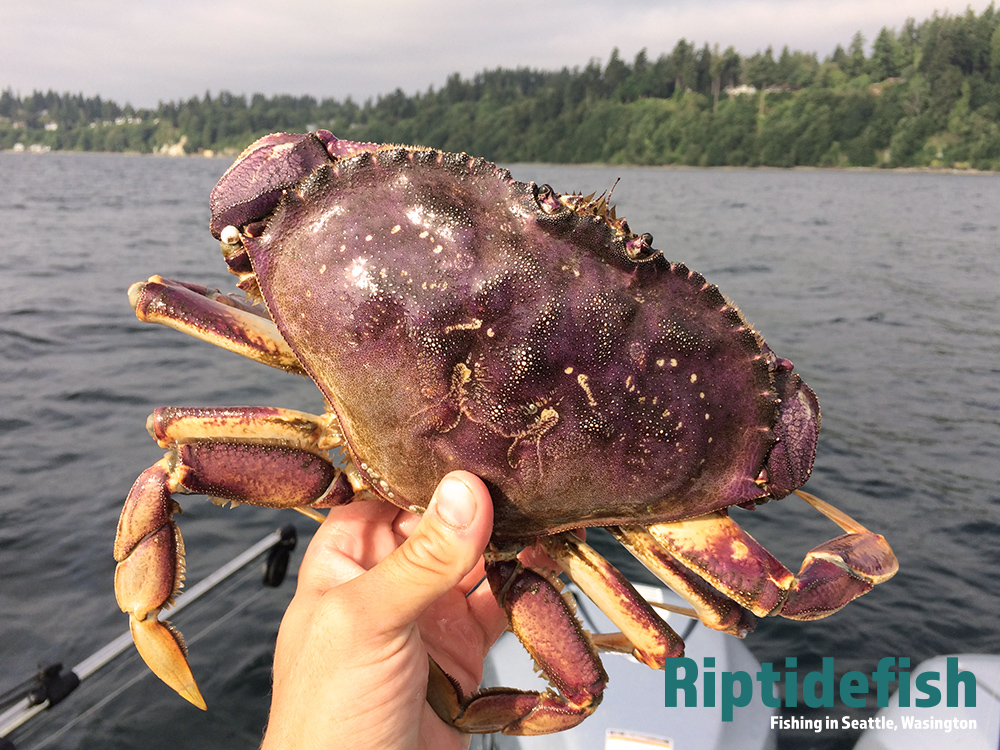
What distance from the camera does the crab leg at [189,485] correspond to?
8.07 feet

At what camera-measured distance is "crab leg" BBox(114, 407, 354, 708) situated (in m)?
2.46

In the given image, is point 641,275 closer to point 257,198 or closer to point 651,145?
point 257,198

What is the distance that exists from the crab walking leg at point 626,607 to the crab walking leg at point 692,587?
141 millimetres

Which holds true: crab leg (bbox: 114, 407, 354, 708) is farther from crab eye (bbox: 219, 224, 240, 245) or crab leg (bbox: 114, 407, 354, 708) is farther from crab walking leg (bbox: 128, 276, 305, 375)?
crab eye (bbox: 219, 224, 240, 245)

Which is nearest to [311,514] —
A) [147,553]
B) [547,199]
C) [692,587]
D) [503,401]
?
[147,553]

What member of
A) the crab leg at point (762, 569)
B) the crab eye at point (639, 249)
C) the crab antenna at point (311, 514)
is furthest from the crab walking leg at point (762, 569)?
the crab antenna at point (311, 514)

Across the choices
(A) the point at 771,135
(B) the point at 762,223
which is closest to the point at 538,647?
(B) the point at 762,223

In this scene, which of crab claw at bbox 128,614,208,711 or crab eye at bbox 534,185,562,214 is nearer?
crab eye at bbox 534,185,562,214

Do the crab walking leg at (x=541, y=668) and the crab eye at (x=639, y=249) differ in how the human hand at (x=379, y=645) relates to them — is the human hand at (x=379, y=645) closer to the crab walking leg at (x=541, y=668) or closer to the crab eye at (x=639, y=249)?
the crab walking leg at (x=541, y=668)

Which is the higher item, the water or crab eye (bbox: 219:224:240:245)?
crab eye (bbox: 219:224:240:245)

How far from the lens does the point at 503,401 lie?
2.24m

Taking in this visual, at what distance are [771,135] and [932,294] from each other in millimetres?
75486

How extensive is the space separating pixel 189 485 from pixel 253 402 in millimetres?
9076

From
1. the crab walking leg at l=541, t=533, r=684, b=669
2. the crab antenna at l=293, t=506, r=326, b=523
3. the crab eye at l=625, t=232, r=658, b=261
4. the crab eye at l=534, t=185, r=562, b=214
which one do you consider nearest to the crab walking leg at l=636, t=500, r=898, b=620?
the crab walking leg at l=541, t=533, r=684, b=669
